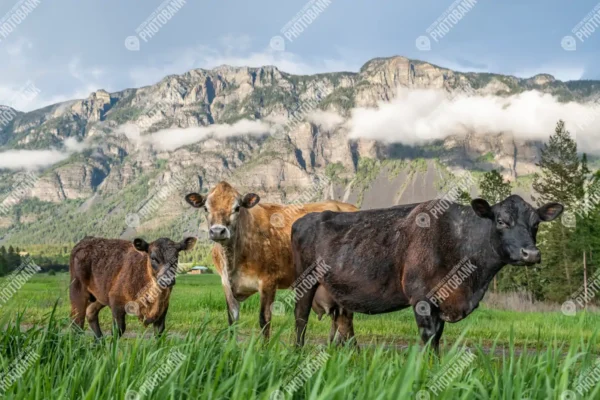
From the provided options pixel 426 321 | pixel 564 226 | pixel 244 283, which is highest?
pixel 564 226

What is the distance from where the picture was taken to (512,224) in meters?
8.20

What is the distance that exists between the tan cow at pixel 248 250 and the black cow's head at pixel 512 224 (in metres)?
3.72

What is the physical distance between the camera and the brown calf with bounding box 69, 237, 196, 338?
11359 mm

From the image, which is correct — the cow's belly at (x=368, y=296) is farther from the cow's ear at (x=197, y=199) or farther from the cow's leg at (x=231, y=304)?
the cow's ear at (x=197, y=199)

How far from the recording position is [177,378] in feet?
14.8

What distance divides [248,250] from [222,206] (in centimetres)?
137

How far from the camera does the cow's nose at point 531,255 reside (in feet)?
25.1

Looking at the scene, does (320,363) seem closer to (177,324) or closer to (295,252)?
(295,252)

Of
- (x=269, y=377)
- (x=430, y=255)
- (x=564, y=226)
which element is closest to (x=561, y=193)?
(x=564, y=226)

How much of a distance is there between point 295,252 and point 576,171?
46.8 metres

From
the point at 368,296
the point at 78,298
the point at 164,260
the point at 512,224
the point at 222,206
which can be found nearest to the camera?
the point at 512,224

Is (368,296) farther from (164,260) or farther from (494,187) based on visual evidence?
(494,187)

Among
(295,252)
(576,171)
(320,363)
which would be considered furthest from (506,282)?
(320,363)

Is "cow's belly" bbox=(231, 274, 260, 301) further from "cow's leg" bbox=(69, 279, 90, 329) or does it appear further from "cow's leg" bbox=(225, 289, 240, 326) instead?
"cow's leg" bbox=(69, 279, 90, 329)
